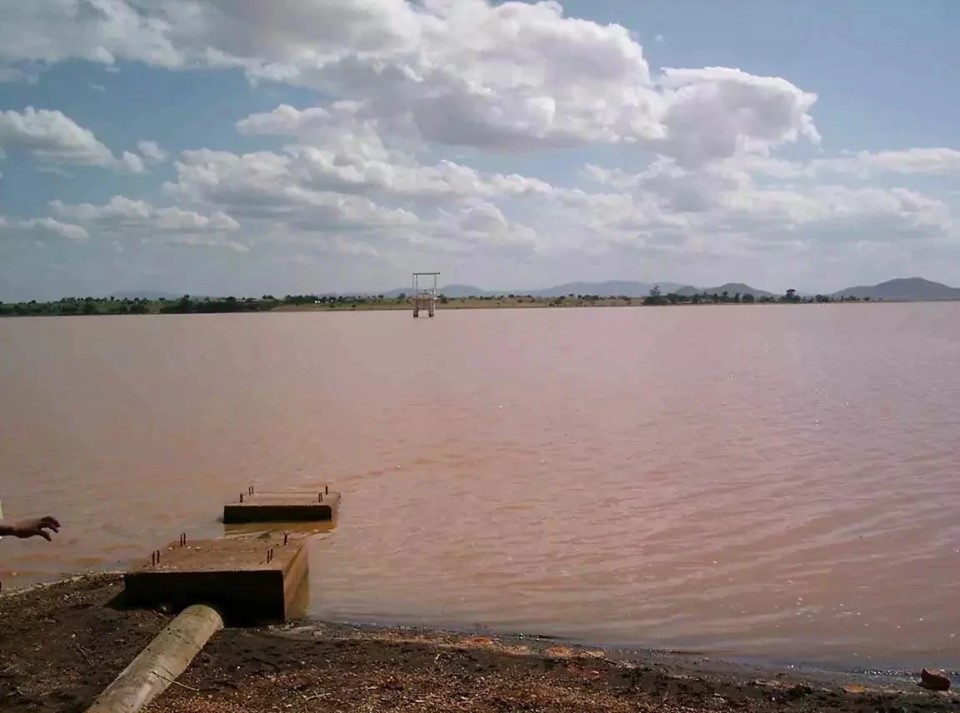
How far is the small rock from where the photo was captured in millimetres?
7980

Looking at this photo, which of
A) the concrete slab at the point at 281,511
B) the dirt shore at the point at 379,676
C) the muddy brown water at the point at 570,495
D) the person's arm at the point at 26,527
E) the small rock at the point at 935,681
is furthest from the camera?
the concrete slab at the point at 281,511

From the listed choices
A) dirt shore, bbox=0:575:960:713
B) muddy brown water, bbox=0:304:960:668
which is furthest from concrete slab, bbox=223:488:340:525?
dirt shore, bbox=0:575:960:713

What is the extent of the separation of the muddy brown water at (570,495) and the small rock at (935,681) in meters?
0.79

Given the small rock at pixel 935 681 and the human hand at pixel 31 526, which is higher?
the human hand at pixel 31 526

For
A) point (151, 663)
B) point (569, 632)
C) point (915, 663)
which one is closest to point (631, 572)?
point (569, 632)

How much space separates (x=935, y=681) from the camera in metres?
8.02

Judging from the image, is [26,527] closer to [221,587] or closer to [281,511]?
[221,587]

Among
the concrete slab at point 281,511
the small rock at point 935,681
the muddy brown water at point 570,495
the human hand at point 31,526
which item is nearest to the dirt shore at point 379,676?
the small rock at point 935,681

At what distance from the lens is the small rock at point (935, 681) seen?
7.98m

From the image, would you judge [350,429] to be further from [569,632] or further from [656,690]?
[656,690]

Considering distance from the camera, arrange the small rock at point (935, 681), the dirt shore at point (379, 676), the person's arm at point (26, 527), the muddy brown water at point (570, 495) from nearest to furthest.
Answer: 1. the person's arm at point (26, 527)
2. the dirt shore at point (379, 676)
3. the small rock at point (935, 681)
4. the muddy brown water at point (570, 495)

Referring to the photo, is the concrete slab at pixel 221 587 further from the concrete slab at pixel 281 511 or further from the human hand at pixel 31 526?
the concrete slab at pixel 281 511

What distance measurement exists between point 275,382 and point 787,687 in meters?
33.2

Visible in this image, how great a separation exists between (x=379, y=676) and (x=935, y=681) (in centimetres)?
457
